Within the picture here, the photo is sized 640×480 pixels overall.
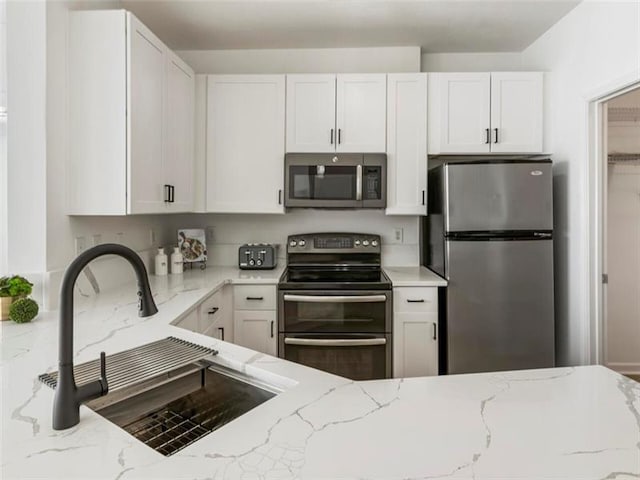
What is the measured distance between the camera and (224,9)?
8.30 feet

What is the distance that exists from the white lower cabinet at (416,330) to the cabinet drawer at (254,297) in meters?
0.79

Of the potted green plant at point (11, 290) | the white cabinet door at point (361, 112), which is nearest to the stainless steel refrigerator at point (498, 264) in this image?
the white cabinet door at point (361, 112)

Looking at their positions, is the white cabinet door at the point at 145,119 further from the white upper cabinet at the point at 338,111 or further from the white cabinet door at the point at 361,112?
the white cabinet door at the point at 361,112

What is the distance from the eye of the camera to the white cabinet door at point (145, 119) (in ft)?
6.46

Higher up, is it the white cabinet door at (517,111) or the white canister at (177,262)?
the white cabinet door at (517,111)

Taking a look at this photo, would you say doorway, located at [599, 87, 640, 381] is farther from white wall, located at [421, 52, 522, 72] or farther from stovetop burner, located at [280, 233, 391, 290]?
stovetop burner, located at [280, 233, 391, 290]

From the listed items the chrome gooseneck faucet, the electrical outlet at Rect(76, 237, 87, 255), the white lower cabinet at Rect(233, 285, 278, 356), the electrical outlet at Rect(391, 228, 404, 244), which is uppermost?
the electrical outlet at Rect(391, 228, 404, 244)

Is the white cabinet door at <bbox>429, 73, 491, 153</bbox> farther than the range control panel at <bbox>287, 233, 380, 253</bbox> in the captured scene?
No

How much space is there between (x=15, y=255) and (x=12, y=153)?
1.49 ft

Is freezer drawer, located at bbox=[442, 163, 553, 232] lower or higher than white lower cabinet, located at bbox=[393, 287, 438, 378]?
higher

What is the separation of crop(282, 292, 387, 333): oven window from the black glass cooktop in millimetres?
63

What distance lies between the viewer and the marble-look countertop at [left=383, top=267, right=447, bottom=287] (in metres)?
2.54

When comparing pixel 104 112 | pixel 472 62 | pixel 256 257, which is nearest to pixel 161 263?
pixel 256 257

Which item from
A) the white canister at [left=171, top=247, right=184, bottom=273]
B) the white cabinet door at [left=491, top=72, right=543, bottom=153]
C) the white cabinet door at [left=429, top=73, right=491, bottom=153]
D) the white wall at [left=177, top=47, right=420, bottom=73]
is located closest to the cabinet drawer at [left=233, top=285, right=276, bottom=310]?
the white canister at [left=171, top=247, right=184, bottom=273]
